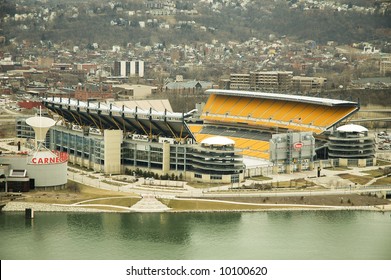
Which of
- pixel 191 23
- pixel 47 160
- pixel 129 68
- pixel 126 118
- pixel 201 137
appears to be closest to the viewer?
pixel 47 160

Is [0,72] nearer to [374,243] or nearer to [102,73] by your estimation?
[102,73]

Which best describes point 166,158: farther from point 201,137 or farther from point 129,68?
point 129,68

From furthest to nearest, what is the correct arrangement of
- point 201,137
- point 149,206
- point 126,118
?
point 201,137 → point 126,118 → point 149,206

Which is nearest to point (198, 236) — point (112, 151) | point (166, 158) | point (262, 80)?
point (166, 158)

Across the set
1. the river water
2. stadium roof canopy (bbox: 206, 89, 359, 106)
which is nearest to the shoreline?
the river water

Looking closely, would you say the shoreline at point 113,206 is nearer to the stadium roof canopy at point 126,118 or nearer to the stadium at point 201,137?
the stadium at point 201,137

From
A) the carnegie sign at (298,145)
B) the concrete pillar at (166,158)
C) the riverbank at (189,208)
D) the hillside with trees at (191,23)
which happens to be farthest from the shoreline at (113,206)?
the hillside with trees at (191,23)

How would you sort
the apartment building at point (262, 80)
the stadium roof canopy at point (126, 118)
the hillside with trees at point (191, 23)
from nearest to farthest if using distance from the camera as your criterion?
the stadium roof canopy at point (126, 118), the apartment building at point (262, 80), the hillside with trees at point (191, 23)

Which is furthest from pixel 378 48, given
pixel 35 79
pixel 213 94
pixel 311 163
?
pixel 311 163
